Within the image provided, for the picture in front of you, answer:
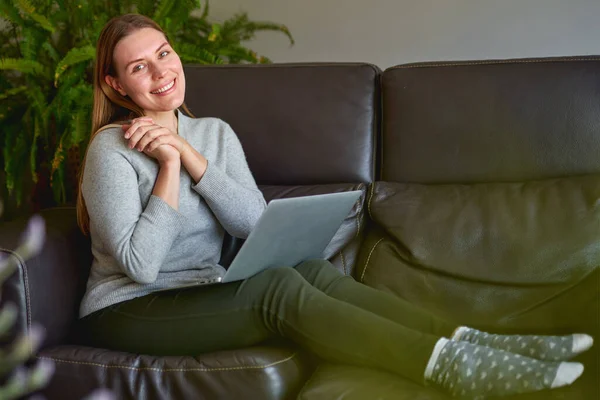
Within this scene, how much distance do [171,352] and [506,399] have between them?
679 millimetres

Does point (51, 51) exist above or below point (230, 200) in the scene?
above

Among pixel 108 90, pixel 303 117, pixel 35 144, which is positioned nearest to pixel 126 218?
pixel 108 90

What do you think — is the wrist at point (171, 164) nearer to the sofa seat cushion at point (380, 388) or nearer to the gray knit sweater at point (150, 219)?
the gray knit sweater at point (150, 219)

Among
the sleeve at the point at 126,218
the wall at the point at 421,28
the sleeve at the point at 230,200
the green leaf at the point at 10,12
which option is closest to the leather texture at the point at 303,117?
the sleeve at the point at 230,200

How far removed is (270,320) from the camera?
124cm

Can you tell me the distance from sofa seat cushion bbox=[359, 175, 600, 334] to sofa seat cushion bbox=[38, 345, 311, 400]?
0.40 m

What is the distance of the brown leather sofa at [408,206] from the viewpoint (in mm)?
1227

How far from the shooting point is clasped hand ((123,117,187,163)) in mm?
1346

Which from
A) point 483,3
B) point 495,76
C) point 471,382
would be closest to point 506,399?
point 471,382

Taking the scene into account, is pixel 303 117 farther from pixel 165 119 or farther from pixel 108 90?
pixel 108 90

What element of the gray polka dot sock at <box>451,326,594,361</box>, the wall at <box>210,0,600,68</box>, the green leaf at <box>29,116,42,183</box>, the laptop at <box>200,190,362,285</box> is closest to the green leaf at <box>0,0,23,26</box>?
the green leaf at <box>29,116,42,183</box>

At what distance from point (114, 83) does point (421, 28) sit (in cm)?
129

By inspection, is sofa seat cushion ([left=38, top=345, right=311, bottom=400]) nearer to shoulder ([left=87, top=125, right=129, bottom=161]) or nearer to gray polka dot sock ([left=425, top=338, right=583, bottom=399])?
gray polka dot sock ([left=425, top=338, right=583, bottom=399])

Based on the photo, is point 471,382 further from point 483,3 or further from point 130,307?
point 483,3
